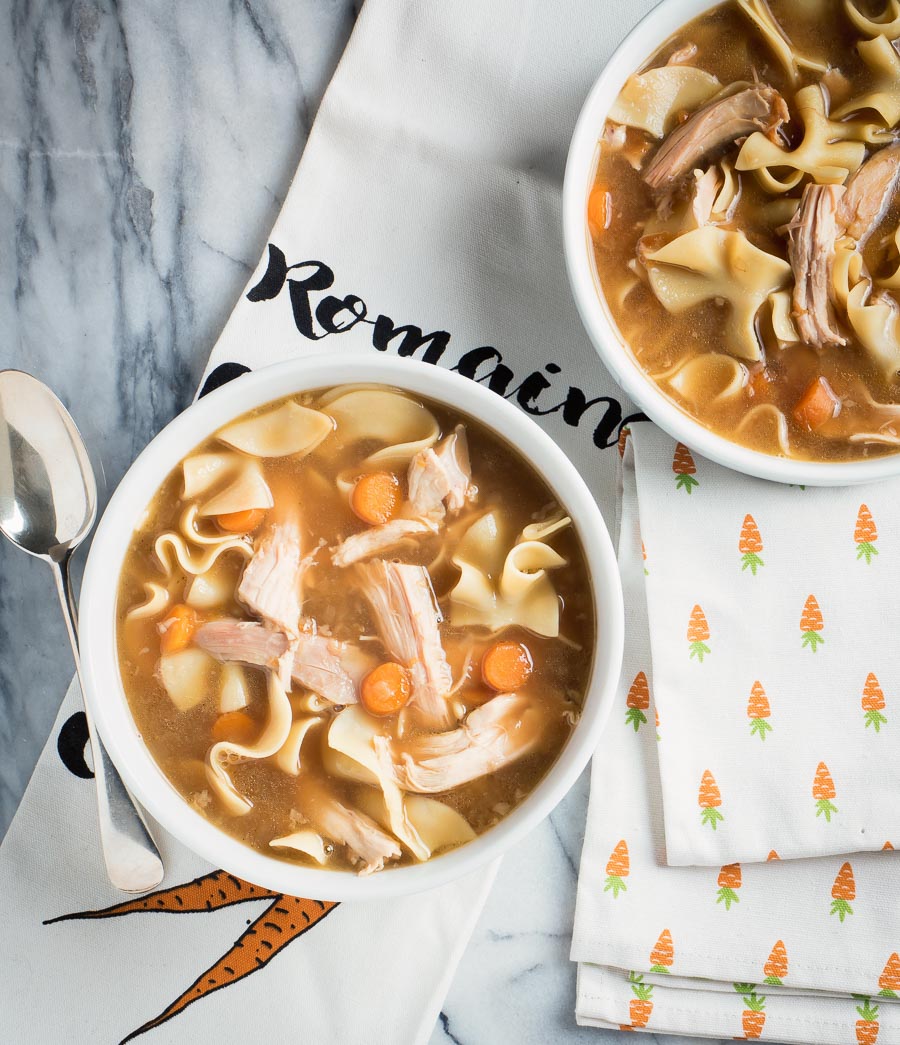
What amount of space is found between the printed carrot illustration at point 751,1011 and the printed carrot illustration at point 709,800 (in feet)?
1.82

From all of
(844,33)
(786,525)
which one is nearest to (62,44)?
(844,33)

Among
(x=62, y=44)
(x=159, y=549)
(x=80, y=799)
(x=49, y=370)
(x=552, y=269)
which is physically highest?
(x=62, y=44)

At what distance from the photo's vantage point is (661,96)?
104 inches

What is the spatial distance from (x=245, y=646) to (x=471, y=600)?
0.63 metres

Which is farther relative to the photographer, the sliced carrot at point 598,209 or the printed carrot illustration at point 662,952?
the printed carrot illustration at point 662,952

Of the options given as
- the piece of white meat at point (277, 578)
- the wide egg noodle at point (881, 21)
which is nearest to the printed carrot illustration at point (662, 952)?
the piece of white meat at point (277, 578)

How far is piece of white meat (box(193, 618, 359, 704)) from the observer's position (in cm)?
252

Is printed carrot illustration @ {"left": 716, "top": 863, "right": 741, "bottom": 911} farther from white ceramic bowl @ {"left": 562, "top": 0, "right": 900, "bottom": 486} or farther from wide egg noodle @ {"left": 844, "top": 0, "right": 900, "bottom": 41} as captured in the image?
wide egg noodle @ {"left": 844, "top": 0, "right": 900, "bottom": 41}

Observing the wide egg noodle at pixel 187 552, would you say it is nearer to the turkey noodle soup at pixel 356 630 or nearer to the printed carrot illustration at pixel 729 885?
the turkey noodle soup at pixel 356 630

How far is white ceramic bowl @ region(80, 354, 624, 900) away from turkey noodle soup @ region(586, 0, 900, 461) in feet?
1.80

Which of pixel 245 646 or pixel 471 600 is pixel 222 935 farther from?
pixel 471 600

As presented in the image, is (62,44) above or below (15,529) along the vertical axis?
above

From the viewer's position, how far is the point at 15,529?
2.82m

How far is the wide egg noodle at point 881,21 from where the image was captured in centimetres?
259
